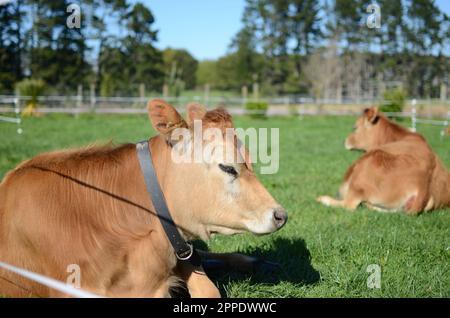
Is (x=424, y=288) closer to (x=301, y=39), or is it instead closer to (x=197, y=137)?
(x=197, y=137)

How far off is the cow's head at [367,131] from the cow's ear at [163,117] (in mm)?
6009

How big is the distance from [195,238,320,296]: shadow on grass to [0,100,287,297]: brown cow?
0.85 metres

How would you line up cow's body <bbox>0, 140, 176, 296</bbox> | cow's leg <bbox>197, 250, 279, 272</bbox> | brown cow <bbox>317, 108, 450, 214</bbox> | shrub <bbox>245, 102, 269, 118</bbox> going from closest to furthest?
cow's body <bbox>0, 140, 176, 296</bbox> < cow's leg <bbox>197, 250, 279, 272</bbox> < brown cow <bbox>317, 108, 450, 214</bbox> < shrub <bbox>245, 102, 269, 118</bbox>

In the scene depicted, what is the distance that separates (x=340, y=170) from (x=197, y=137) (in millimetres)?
7364

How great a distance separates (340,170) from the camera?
9.69m

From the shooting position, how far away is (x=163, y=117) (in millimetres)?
2791

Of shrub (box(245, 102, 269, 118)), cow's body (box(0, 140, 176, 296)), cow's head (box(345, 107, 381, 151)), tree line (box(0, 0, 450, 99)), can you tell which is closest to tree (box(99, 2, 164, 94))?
tree line (box(0, 0, 450, 99))

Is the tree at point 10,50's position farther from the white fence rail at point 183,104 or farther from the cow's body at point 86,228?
the cow's body at point 86,228

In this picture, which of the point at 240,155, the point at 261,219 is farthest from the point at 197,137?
the point at 261,219

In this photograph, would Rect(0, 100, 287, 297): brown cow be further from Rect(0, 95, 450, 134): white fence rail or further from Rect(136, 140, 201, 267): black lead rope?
Rect(0, 95, 450, 134): white fence rail

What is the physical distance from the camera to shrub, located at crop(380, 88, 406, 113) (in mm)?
25164

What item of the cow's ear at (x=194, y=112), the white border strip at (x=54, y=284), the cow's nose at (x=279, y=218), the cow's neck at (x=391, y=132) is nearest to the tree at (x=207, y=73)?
the cow's neck at (x=391, y=132)

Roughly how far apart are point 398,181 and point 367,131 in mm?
2348

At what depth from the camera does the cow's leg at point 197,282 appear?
2.99 m
